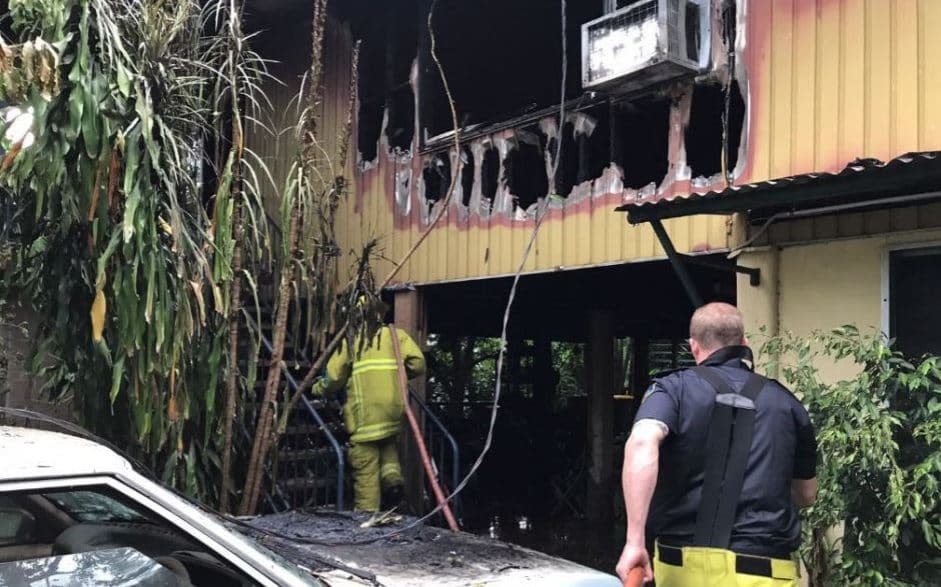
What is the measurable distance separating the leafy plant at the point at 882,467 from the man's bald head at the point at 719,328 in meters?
1.08

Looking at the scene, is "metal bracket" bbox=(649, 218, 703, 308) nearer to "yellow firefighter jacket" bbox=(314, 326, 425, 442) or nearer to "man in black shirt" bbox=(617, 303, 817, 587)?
"man in black shirt" bbox=(617, 303, 817, 587)

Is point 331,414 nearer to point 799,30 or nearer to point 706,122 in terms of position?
point 706,122

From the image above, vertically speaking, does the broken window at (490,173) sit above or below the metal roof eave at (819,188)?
above

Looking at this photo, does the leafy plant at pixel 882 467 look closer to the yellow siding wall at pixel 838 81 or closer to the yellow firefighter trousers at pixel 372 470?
the yellow siding wall at pixel 838 81

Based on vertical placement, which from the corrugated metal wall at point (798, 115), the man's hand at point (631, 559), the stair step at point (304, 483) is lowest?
the stair step at point (304, 483)

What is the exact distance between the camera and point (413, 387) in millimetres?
7809

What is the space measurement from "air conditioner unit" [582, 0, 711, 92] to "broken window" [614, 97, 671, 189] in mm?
319

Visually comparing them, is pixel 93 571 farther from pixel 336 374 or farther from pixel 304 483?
pixel 304 483

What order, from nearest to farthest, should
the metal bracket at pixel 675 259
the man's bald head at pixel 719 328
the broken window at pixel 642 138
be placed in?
the man's bald head at pixel 719 328 → the metal bracket at pixel 675 259 → the broken window at pixel 642 138

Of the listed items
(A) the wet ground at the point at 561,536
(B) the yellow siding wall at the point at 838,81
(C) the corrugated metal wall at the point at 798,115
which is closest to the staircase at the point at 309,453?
(A) the wet ground at the point at 561,536

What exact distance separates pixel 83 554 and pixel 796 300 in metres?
4.24

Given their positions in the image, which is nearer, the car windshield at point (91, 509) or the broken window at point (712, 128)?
the car windshield at point (91, 509)

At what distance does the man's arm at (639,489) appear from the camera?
2.61m

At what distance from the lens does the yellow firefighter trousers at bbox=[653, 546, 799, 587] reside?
2.75 meters
